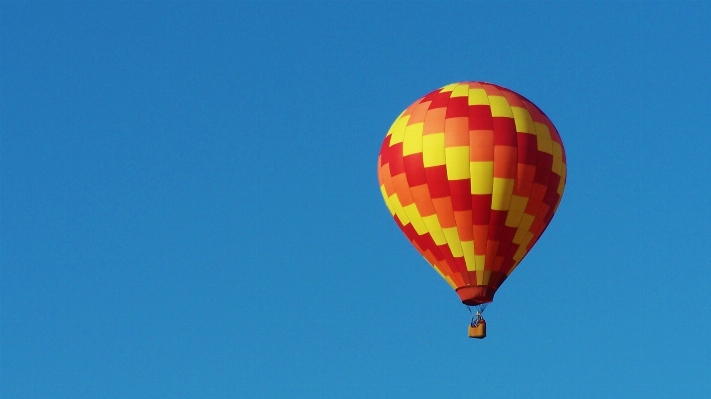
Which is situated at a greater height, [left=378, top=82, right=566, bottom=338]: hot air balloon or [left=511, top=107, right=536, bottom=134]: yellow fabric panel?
[left=511, top=107, right=536, bottom=134]: yellow fabric panel

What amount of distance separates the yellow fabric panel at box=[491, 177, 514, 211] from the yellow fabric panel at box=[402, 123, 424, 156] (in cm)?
211

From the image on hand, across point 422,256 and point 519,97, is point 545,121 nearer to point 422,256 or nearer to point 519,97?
point 519,97

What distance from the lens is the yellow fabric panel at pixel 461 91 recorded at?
58.0 metres

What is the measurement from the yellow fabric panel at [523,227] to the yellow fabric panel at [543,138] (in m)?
1.70

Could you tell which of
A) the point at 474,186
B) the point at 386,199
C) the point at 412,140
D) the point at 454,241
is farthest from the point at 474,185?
the point at 386,199

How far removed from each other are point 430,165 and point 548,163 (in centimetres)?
303

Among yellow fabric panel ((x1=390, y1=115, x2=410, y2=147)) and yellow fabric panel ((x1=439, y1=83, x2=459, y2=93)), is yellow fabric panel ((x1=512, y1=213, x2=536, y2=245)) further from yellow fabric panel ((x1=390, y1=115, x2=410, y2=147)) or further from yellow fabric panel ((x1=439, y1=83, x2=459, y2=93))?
yellow fabric panel ((x1=439, y1=83, x2=459, y2=93))

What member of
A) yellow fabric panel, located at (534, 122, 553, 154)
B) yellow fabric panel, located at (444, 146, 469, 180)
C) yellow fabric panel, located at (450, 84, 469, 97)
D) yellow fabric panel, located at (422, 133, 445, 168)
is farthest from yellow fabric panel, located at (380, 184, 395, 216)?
yellow fabric panel, located at (534, 122, 553, 154)

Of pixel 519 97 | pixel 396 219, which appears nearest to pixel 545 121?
pixel 519 97

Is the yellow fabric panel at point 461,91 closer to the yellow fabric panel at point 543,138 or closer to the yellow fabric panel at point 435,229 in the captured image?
the yellow fabric panel at point 543,138

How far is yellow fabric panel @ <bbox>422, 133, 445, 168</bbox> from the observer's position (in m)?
56.8

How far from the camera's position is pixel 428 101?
2292 inches

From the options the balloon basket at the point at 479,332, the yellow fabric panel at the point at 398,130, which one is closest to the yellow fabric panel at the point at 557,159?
the yellow fabric panel at the point at 398,130

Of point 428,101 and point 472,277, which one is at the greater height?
→ point 428,101
